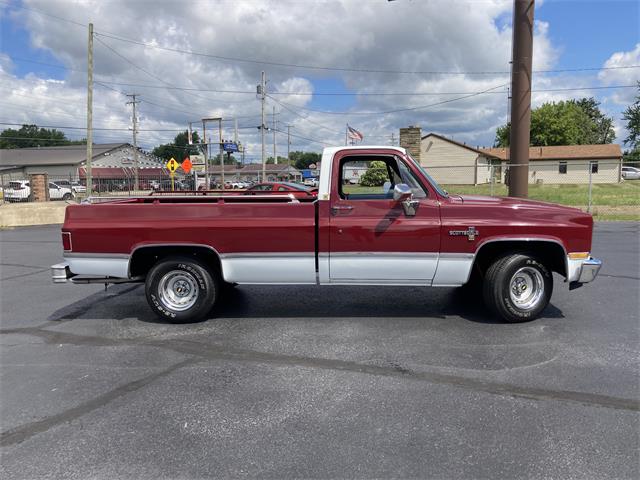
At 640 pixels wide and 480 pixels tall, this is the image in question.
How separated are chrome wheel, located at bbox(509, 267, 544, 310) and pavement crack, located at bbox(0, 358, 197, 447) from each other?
377 centimetres

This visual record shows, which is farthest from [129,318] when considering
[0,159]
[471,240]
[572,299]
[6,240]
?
[0,159]

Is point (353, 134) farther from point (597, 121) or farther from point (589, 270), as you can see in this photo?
point (597, 121)

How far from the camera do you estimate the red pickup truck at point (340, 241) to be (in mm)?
5406

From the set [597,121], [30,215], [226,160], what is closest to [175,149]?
[226,160]

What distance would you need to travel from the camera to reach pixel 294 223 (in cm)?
546

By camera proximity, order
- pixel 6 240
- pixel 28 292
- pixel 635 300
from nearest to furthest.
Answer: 1. pixel 635 300
2. pixel 28 292
3. pixel 6 240

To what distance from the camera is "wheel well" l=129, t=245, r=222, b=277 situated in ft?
18.5

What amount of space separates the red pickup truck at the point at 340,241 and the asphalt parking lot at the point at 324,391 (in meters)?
0.53

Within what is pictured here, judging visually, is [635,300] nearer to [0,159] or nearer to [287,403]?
[287,403]

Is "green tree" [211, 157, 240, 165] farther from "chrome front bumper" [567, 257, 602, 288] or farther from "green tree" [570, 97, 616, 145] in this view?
"chrome front bumper" [567, 257, 602, 288]

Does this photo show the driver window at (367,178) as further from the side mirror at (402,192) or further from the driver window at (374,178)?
the side mirror at (402,192)

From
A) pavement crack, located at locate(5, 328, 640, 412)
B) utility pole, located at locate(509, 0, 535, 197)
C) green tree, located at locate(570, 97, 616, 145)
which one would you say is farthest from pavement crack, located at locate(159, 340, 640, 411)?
green tree, located at locate(570, 97, 616, 145)

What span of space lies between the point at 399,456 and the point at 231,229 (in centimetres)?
322

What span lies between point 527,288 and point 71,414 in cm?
472
